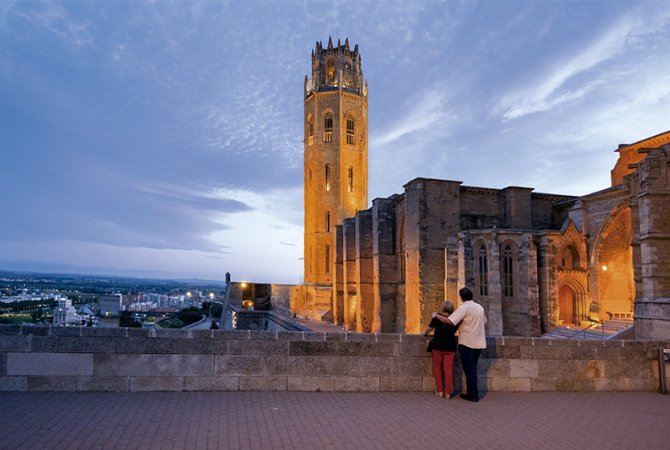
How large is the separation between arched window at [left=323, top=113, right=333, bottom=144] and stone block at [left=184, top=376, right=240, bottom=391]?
5051 centimetres

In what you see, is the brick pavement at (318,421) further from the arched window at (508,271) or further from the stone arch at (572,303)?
the stone arch at (572,303)

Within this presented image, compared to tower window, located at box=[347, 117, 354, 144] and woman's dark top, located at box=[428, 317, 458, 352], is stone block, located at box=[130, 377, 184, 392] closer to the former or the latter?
woman's dark top, located at box=[428, 317, 458, 352]

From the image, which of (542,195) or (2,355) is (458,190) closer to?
(542,195)

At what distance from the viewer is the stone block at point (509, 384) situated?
25.4ft

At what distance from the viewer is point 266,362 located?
7.21 meters

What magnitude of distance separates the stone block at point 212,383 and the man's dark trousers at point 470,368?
11.0 ft

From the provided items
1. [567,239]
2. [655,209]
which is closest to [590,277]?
[567,239]

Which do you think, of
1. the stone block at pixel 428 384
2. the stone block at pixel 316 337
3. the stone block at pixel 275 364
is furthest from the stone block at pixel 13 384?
the stone block at pixel 428 384

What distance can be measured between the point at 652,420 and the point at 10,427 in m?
7.75

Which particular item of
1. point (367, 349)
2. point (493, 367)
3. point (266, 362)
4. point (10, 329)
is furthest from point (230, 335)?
point (493, 367)

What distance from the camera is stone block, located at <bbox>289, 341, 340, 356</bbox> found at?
7321 millimetres

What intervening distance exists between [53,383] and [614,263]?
2796 centimetres

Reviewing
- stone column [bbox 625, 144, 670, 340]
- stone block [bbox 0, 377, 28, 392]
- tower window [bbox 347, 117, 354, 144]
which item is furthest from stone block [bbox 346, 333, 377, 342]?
tower window [bbox 347, 117, 354, 144]

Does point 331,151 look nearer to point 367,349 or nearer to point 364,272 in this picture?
point 364,272
